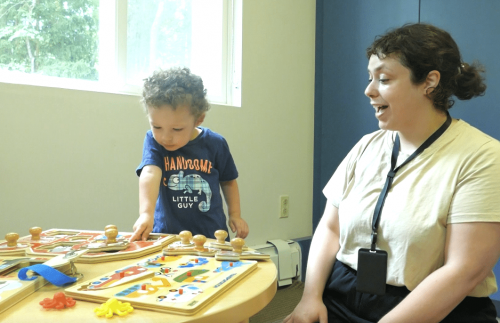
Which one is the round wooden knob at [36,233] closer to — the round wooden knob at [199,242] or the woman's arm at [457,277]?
the round wooden knob at [199,242]

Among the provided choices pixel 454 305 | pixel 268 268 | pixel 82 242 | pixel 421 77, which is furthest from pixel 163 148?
pixel 454 305

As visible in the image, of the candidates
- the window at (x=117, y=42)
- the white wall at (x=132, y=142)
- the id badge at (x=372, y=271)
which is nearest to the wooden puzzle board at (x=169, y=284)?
the id badge at (x=372, y=271)

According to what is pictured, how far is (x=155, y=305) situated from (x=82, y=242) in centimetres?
55

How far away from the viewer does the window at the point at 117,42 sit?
218 centimetres

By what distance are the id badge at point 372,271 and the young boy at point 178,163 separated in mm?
537

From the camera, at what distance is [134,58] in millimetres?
2541

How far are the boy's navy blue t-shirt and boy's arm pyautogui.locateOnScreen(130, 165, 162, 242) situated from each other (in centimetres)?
4

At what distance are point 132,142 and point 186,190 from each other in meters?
0.90

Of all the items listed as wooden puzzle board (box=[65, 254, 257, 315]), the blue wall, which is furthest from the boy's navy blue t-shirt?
the blue wall

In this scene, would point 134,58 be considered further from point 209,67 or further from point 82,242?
point 82,242

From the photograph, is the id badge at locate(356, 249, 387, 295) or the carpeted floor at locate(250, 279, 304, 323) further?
the carpeted floor at locate(250, 279, 304, 323)

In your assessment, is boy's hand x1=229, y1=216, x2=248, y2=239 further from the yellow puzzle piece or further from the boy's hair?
the yellow puzzle piece

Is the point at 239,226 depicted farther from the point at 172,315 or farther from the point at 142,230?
the point at 172,315

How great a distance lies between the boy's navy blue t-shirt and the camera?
1.58 metres
